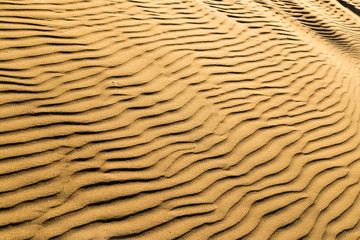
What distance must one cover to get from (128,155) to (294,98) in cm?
265

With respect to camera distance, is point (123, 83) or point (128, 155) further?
point (123, 83)

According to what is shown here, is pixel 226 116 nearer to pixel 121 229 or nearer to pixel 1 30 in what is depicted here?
pixel 121 229

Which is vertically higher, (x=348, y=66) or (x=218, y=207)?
(x=348, y=66)

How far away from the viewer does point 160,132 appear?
313 centimetres

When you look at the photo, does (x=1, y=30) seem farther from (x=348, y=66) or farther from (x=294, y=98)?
(x=348, y=66)

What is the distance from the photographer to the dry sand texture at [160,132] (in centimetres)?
244

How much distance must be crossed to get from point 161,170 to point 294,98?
8.06 feet

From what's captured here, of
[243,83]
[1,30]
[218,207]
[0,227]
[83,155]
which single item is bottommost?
[218,207]

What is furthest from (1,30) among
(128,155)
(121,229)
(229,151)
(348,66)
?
(348,66)

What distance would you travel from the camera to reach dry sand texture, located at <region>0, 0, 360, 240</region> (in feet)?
7.99

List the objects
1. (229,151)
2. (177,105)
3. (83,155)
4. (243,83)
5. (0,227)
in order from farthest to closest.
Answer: (243,83) < (177,105) < (229,151) < (83,155) < (0,227)

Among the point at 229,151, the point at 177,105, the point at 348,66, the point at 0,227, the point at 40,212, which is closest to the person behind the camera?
the point at 0,227

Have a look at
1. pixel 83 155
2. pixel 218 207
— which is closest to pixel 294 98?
pixel 218 207

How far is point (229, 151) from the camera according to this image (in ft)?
10.6
